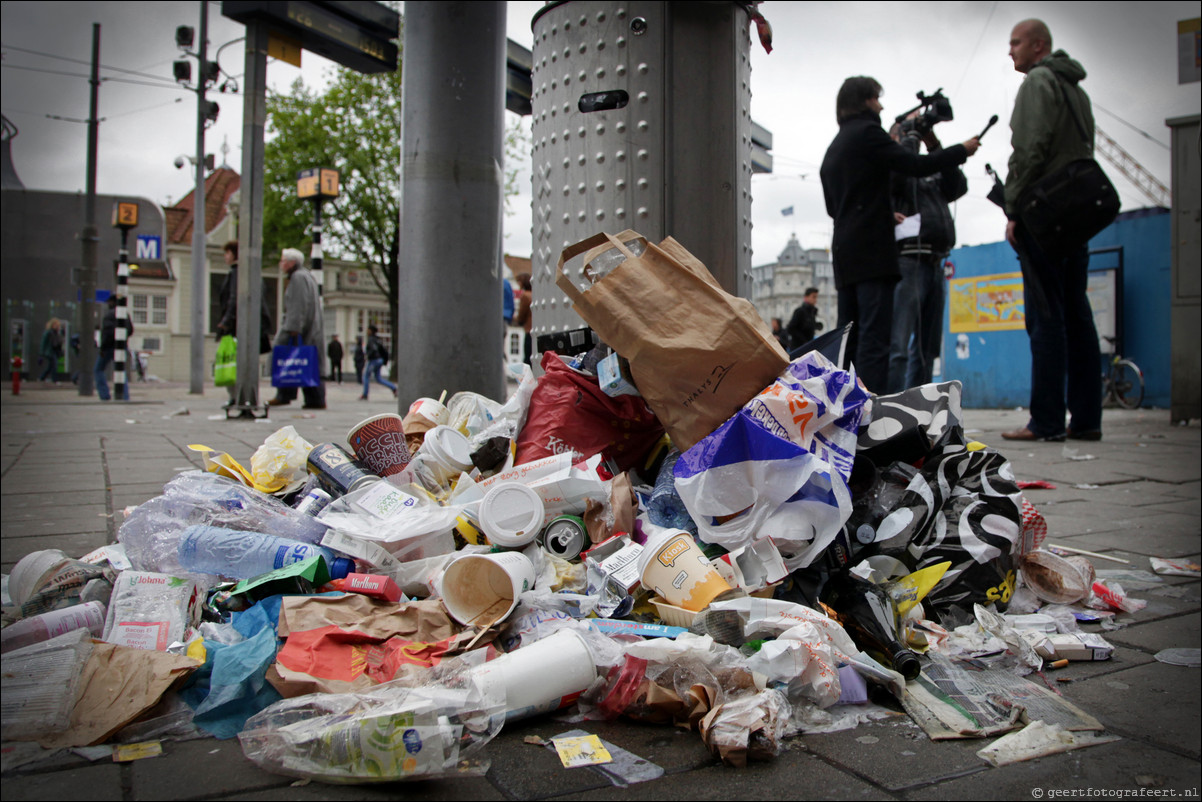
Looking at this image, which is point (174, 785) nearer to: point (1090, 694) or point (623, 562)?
point (623, 562)

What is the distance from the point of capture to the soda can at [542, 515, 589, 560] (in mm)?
2152

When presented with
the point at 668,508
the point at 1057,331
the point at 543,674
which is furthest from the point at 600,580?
the point at 1057,331

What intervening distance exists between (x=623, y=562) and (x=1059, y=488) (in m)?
2.86

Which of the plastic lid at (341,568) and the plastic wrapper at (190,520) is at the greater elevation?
the plastic wrapper at (190,520)

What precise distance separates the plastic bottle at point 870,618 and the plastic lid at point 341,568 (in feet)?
3.74

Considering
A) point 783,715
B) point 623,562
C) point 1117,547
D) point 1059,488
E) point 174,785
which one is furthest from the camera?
point 1059,488

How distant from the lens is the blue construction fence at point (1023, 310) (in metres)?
11.0

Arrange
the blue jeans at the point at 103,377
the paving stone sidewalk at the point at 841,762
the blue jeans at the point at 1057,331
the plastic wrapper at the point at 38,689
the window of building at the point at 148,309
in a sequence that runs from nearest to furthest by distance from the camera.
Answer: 1. the paving stone sidewalk at the point at 841,762
2. the plastic wrapper at the point at 38,689
3. the blue jeans at the point at 1057,331
4. the blue jeans at the point at 103,377
5. the window of building at the point at 148,309

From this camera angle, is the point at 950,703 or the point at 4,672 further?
the point at 950,703

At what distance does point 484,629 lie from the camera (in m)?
1.72

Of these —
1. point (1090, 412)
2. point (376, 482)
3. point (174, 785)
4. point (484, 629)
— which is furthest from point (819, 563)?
point (1090, 412)

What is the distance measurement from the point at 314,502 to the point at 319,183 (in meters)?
9.41

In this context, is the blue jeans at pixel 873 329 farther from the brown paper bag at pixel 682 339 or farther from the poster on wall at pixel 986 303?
the poster on wall at pixel 986 303

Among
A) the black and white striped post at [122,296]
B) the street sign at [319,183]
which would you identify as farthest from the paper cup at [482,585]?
the black and white striped post at [122,296]
